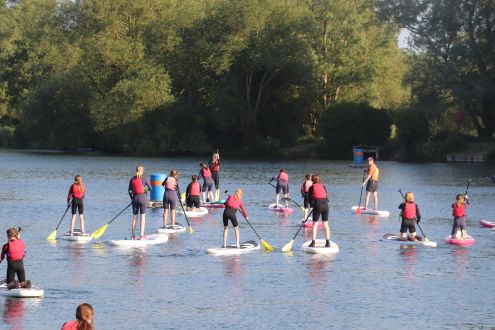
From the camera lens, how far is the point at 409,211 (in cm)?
3028

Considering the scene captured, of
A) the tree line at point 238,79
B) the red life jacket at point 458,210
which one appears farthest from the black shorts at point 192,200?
the tree line at point 238,79

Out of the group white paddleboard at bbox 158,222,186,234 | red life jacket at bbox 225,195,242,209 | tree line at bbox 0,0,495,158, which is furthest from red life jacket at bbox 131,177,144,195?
tree line at bbox 0,0,495,158

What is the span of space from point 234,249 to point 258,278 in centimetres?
410

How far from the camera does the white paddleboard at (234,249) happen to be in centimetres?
2856

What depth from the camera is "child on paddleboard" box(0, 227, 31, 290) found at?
20.8 meters

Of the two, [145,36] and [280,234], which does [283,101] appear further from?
[280,234]

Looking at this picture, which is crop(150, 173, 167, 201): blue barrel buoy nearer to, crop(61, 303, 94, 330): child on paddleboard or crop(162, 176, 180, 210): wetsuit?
crop(162, 176, 180, 210): wetsuit

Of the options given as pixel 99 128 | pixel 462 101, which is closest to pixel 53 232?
pixel 462 101

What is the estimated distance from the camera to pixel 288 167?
3255 inches

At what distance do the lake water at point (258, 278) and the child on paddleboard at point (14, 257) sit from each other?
559 millimetres

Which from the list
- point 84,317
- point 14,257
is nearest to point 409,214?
point 14,257

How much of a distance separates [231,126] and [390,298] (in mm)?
87335

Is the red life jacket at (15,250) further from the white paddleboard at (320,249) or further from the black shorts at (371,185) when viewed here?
the black shorts at (371,185)

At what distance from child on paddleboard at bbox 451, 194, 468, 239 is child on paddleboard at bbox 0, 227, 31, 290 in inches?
556
